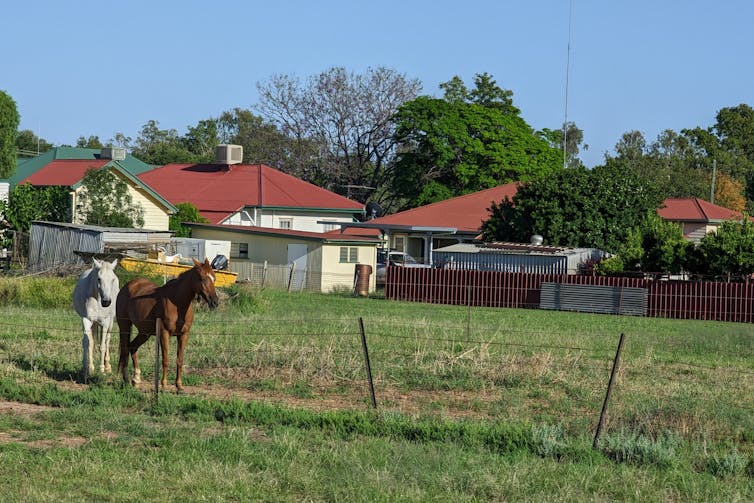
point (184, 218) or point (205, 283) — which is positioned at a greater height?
point (184, 218)

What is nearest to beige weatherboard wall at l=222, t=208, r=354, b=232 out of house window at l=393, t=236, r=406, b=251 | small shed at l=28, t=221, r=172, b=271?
house window at l=393, t=236, r=406, b=251

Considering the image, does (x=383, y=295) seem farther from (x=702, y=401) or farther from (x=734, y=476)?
(x=734, y=476)

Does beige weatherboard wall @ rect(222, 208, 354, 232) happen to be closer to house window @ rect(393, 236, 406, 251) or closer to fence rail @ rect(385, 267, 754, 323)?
house window @ rect(393, 236, 406, 251)

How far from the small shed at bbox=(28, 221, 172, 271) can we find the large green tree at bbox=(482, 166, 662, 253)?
16226mm

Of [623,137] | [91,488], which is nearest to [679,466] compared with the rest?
[91,488]

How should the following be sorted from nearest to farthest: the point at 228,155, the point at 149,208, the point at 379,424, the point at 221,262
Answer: the point at 379,424, the point at 221,262, the point at 149,208, the point at 228,155

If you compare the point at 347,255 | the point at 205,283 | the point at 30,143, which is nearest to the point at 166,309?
the point at 205,283

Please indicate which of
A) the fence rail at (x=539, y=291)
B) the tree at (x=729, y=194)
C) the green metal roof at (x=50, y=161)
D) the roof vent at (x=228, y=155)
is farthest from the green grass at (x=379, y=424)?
the tree at (x=729, y=194)

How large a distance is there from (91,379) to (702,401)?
8.82 meters

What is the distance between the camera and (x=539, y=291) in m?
40.1

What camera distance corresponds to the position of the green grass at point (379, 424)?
33.6ft

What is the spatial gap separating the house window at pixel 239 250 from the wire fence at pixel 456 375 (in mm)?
27866

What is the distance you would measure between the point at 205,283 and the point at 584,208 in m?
34.2

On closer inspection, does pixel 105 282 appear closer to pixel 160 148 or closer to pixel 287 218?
pixel 287 218
